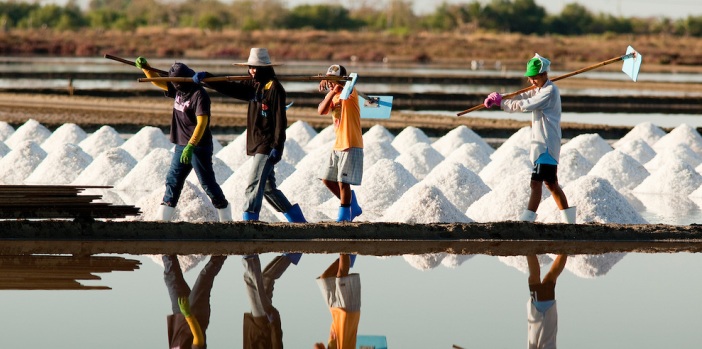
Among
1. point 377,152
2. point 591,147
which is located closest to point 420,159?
point 377,152

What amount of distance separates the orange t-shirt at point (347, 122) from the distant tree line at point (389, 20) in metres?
50.8

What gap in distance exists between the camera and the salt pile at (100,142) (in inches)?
440

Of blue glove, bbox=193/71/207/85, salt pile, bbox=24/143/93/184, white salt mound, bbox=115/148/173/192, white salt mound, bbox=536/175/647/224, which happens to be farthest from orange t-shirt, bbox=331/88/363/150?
salt pile, bbox=24/143/93/184

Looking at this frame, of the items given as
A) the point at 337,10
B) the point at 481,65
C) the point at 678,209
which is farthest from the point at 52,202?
the point at 337,10

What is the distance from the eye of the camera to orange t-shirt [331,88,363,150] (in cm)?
660

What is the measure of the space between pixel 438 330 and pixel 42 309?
1509 millimetres

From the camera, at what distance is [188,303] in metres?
4.89

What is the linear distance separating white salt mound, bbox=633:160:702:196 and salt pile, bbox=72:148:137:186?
388 cm

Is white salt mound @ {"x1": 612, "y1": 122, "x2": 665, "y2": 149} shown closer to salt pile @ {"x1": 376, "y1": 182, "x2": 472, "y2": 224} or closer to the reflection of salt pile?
the reflection of salt pile

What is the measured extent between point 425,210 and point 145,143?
4327 mm

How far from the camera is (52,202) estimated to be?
254 inches

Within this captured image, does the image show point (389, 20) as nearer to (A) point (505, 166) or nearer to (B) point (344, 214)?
(A) point (505, 166)

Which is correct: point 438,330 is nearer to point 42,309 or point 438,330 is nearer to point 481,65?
point 42,309

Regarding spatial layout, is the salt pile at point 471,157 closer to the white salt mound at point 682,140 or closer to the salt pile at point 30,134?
the white salt mound at point 682,140
